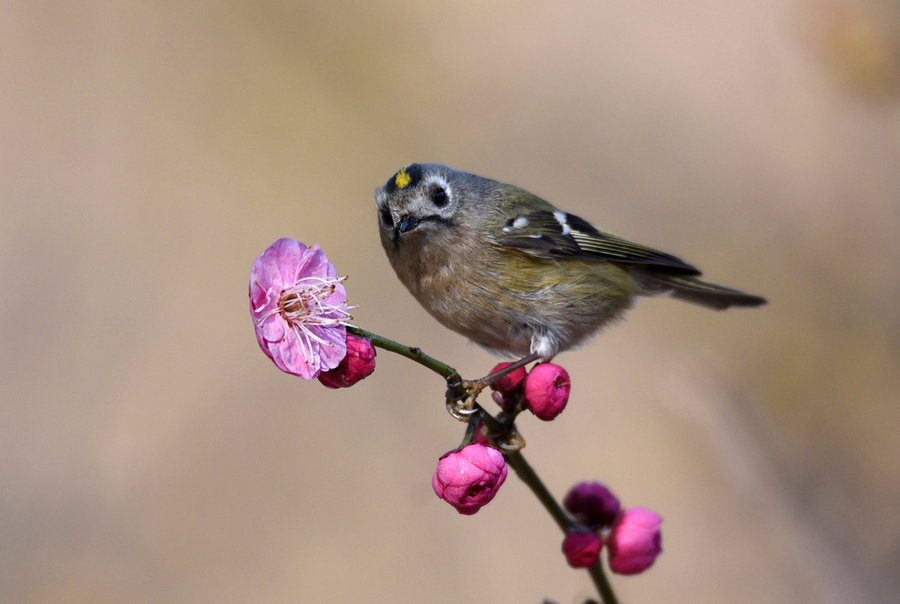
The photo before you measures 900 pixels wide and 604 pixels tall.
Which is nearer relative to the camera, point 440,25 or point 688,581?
point 688,581

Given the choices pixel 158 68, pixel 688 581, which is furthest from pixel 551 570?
pixel 158 68

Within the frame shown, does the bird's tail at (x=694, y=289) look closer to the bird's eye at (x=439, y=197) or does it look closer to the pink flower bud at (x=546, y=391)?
the bird's eye at (x=439, y=197)

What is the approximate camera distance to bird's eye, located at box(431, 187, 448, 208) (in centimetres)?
316

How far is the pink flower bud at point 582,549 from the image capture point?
1933 millimetres

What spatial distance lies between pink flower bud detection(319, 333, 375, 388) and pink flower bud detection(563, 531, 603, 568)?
0.64 metres

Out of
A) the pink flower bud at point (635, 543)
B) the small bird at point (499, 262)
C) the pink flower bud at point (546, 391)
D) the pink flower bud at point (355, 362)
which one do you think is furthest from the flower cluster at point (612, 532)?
the small bird at point (499, 262)

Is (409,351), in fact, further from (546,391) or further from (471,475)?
(546,391)

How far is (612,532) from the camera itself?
2129mm

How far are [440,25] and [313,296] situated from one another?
415 centimetres

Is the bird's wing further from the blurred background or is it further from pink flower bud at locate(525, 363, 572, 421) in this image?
pink flower bud at locate(525, 363, 572, 421)

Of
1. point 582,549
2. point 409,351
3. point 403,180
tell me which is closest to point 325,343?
point 409,351

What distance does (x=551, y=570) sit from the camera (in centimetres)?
443

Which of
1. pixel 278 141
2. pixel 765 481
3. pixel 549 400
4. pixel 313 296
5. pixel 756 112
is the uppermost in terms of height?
pixel 278 141

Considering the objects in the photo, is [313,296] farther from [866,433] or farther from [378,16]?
[378,16]
